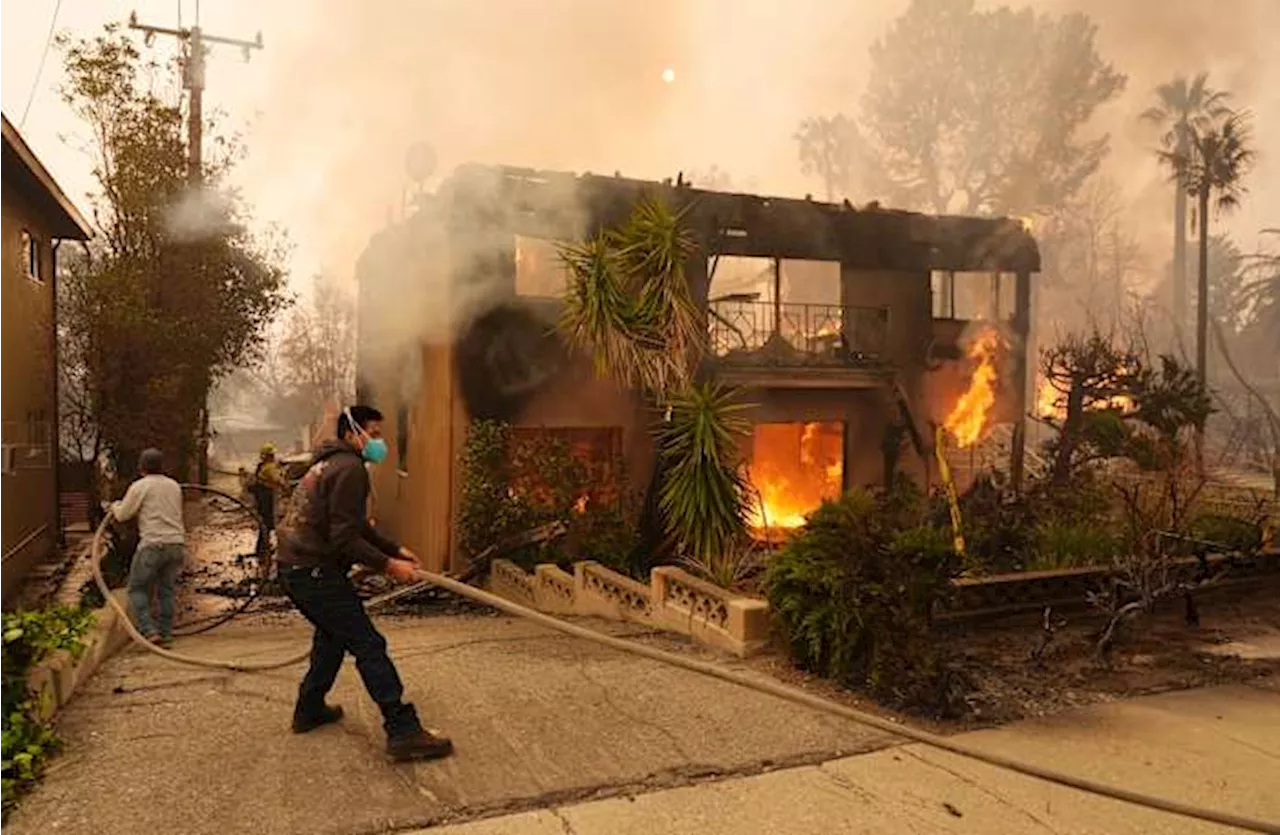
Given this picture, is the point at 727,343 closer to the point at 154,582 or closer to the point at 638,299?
the point at 638,299

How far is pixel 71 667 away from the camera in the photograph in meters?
4.77

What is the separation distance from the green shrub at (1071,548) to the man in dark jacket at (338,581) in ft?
21.3

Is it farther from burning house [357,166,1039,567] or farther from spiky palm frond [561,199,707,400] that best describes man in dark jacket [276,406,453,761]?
burning house [357,166,1039,567]

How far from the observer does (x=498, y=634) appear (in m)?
7.03

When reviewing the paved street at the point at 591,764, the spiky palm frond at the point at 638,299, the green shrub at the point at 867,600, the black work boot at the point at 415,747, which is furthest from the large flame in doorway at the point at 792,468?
the black work boot at the point at 415,747

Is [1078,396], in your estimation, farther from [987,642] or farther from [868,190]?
[868,190]

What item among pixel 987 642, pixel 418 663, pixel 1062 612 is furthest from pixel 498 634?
pixel 1062 612

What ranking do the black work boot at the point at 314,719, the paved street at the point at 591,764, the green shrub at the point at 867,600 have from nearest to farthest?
the paved street at the point at 591,764 → the black work boot at the point at 314,719 → the green shrub at the point at 867,600

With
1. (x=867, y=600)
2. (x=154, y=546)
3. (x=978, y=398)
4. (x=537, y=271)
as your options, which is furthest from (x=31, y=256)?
(x=978, y=398)

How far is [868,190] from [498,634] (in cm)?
2969

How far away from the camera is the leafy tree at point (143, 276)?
11.5m

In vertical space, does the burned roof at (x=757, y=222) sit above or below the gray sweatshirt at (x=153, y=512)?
above

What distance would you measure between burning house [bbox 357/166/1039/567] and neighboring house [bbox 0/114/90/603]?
431 centimetres

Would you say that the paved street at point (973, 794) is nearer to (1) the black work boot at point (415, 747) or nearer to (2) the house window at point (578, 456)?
(1) the black work boot at point (415, 747)
